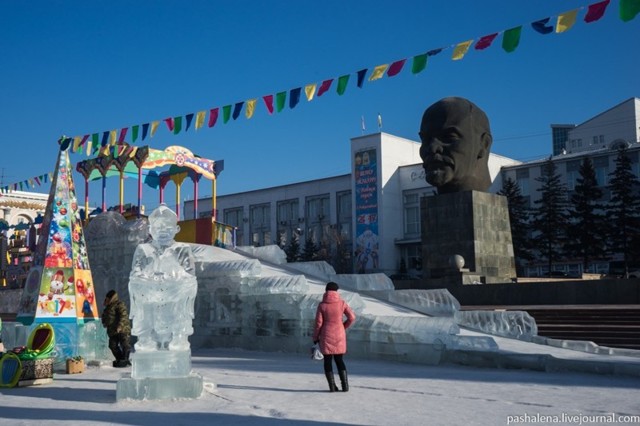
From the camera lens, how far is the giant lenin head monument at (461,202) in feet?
63.5

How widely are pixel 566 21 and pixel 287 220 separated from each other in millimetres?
50664

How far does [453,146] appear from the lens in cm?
1986

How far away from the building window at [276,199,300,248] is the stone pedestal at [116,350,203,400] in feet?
176

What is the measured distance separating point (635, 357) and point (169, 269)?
6.72 metres

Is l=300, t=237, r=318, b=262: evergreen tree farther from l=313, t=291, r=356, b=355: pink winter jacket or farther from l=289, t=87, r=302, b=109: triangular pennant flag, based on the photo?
l=313, t=291, r=356, b=355: pink winter jacket

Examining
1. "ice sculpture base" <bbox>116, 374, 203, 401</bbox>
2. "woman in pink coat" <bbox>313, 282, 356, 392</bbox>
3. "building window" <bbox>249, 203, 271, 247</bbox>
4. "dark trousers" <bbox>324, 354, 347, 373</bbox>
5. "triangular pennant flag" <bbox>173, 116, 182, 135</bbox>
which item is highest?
"building window" <bbox>249, 203, 271, 247</bbox>

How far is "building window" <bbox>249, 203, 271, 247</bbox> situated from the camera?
63.4 m

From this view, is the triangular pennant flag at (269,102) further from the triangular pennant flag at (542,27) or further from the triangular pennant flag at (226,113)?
the triangular pennant flag at (542,27)

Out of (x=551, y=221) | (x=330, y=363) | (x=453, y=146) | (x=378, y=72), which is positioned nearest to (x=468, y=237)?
(x=453, y=146)

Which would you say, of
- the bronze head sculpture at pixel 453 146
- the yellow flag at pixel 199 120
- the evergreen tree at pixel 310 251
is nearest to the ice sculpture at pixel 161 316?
the yellow flag at pixel 199 120

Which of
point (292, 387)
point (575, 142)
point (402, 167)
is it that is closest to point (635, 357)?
point (292, 387)

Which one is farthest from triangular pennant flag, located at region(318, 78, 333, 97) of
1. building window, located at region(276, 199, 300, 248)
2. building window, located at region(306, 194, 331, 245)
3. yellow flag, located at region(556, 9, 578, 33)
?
building window, located at region(276, 199, 300, 248)

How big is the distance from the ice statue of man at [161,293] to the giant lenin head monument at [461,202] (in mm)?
12314

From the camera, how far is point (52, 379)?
30.5 feet
